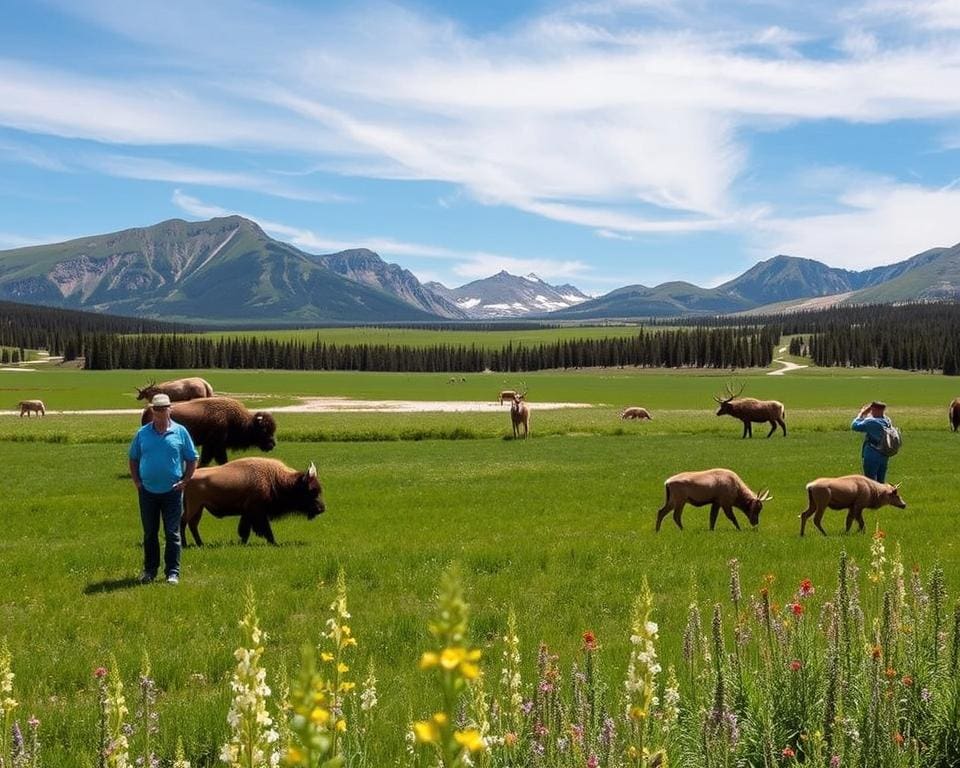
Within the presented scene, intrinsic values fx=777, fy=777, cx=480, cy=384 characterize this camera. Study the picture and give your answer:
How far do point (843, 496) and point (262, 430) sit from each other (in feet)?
60.7

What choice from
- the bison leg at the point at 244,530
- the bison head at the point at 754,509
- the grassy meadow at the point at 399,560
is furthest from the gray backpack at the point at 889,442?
the bison leg at the point at 244,530

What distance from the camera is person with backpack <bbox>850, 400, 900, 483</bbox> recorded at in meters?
19.3

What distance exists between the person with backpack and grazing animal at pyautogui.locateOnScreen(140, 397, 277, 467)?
1868 centimetres

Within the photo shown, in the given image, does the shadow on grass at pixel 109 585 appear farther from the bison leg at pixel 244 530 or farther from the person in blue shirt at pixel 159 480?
the bison leg at pixel 244 530

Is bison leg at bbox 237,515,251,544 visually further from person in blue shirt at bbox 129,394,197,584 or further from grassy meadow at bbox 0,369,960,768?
person in blue shirt at bbox 129,394,197,584

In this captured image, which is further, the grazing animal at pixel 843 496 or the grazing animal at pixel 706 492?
the grazing animal at pixel 706 492

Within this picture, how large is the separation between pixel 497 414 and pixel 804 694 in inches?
2500

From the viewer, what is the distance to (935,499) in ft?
74.3

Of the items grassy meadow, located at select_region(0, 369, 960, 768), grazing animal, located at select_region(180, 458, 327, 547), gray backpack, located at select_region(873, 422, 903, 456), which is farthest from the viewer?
gray backpack, located at select_region(873, 422, 903, 456)

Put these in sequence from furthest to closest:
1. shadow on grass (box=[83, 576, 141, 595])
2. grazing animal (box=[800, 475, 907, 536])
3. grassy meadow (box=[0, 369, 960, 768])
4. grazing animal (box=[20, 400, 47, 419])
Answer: grazing animal (box=[20, 400, 47, 419]) < grazing animal (box=[800, 475, 907, 536]) < shadow on grass (box=[83, 576, 141, 595]) < grassy meadow (box=[0, 369, 960, 768])

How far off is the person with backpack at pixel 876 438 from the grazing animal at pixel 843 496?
1.54 m

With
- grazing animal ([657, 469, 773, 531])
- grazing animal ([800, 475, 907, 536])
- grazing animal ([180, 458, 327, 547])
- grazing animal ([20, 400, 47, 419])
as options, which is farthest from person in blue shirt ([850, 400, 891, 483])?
grazing animal ([20, 400, 47, 419])

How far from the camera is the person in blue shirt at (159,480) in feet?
42.3

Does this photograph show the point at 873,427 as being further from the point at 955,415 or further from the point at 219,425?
the point at 955,415
